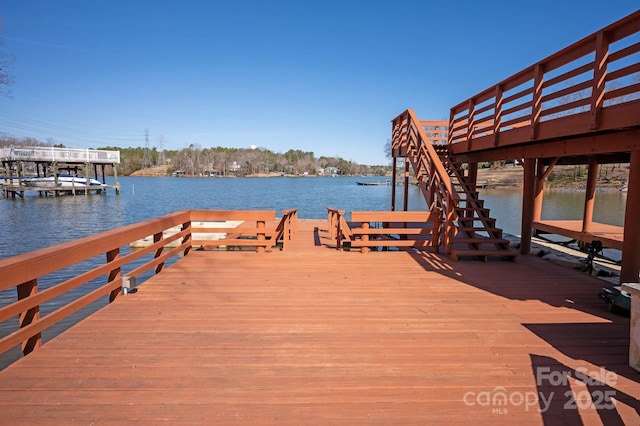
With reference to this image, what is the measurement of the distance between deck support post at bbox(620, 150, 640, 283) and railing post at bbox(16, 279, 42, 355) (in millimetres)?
6856

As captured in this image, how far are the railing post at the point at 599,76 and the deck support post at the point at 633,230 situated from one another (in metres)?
0.89

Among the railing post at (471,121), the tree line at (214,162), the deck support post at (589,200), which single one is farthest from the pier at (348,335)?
the tree line at (214,162)

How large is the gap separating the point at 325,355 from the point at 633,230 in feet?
15.3

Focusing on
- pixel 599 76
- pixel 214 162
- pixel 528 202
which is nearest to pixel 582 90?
pixel 599 76

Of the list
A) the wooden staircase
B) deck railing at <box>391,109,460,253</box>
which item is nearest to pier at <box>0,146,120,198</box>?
deck railing at <box>391,109,460,253</box>

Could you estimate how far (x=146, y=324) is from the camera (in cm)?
352

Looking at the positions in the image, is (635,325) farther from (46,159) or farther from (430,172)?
(46,159)

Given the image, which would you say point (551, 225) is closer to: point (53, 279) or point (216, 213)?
point (216, 213)

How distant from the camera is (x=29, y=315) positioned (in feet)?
9.27

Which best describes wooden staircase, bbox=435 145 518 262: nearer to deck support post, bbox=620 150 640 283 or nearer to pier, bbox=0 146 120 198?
deck support post, bbox=620 150 640 283

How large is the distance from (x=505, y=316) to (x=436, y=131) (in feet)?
28.3

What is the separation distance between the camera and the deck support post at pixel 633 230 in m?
4.59

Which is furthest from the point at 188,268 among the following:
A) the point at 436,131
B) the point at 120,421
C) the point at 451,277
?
the point at 436,131

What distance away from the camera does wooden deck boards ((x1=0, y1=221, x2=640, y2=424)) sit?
2.21m
